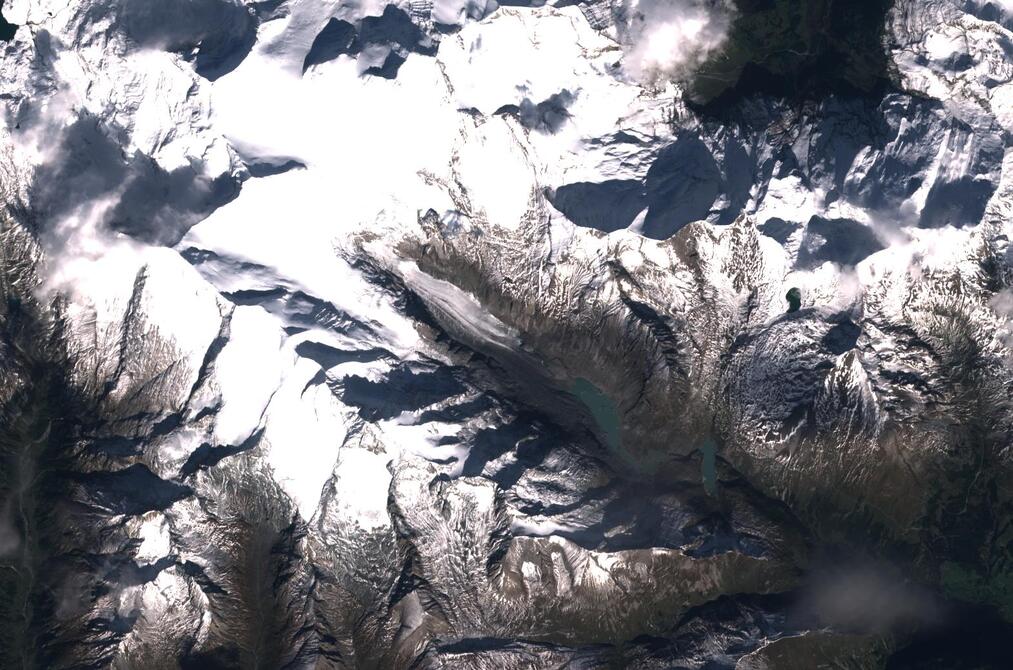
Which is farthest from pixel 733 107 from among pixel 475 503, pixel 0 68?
pixel 0 68

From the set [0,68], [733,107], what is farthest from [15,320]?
[733,107]

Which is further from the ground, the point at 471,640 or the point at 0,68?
the point at 0,68

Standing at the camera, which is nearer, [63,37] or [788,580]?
[63,37]

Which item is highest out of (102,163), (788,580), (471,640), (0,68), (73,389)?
(0,68)

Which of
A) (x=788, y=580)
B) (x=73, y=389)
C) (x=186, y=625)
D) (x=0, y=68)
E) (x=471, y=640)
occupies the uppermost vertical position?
(x=0, y=68)

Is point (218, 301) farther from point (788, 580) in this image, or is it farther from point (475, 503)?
point (788, 580)

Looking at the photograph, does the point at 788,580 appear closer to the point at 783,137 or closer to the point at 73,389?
the point at 783,137
